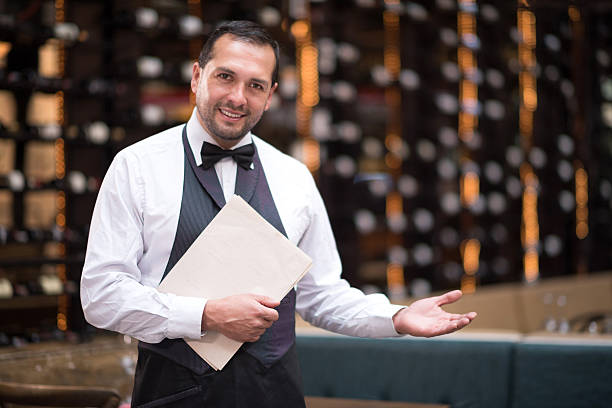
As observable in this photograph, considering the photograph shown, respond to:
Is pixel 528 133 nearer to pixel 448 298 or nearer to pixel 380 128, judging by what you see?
pixel 380 128

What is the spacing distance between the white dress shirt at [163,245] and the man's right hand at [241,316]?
0.07 ft

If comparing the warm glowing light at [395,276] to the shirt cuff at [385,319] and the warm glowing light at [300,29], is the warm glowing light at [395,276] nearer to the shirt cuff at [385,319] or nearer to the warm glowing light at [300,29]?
the warm glowing light at [300,29]

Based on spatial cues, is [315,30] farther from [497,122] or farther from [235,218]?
[235,218]

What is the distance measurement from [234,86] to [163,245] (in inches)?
12.1

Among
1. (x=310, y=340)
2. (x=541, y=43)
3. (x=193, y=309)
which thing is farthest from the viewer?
(x=541, y=43)

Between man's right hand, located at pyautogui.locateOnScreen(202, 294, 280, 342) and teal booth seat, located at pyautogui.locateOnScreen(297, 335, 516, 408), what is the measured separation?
131 centimetres

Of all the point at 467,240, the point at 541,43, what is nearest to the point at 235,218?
the point at 467,240

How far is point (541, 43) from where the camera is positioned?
7.69 meters

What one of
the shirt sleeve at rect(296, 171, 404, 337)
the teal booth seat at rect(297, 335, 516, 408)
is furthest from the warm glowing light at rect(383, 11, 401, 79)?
the shirt sleeve at rect(296, 171, 404, 337)

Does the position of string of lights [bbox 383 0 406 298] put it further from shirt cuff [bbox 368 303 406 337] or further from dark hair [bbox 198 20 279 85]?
dark hair [bbox 198 20 279 85]

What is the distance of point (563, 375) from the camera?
2402mm

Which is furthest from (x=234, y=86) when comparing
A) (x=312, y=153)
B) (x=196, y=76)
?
(x=312, y=153)

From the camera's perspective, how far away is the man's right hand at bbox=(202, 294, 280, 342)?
1.33 m

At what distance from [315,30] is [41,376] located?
4034mm
